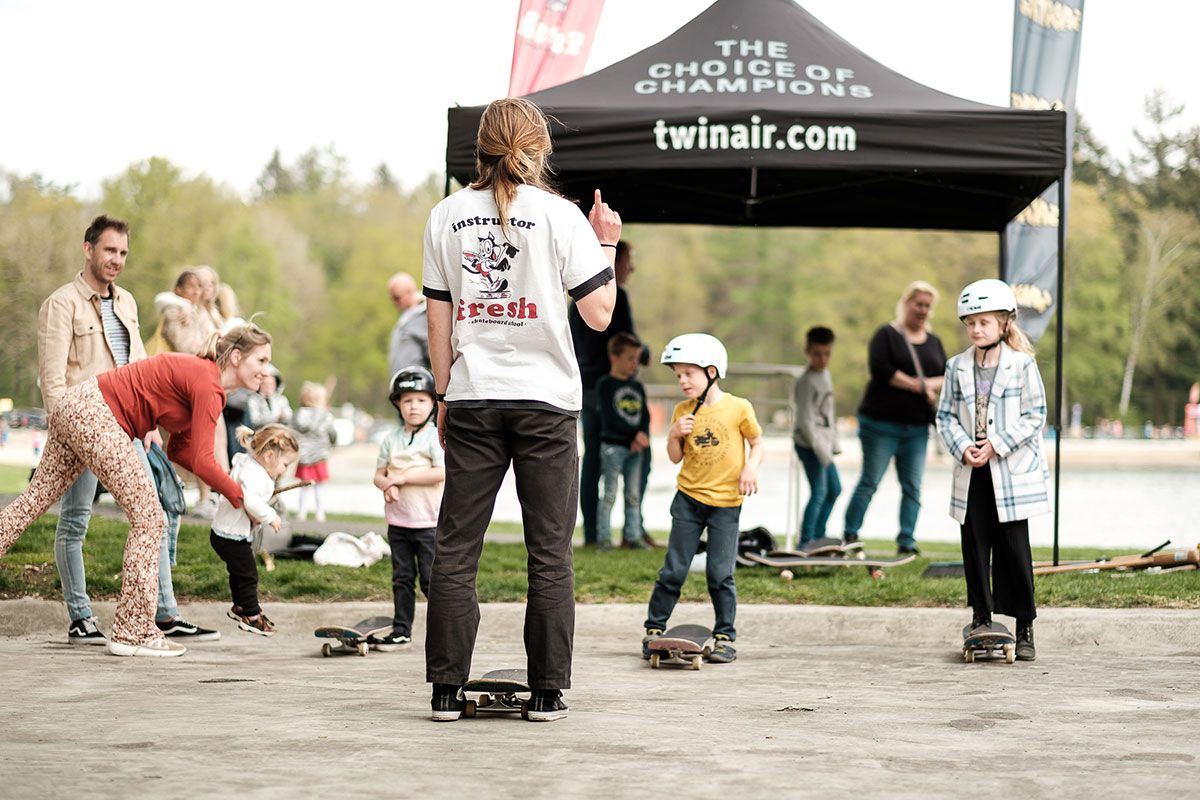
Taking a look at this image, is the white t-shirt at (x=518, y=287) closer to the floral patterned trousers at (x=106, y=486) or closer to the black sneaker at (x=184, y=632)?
the floral patterned trousers at (x=106, y=486)

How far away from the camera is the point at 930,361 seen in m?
11.0

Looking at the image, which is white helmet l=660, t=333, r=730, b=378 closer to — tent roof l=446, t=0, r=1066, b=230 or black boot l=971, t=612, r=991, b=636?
black boot l=971, t=612, r=991, b=636

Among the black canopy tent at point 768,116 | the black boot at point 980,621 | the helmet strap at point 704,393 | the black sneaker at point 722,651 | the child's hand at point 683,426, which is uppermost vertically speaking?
the black canopy tent at point 768,116

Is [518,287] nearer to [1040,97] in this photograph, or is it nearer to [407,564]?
[407,564]

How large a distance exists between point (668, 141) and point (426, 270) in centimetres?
401

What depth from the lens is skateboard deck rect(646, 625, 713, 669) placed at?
6.49 m

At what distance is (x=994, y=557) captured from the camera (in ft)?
23.1

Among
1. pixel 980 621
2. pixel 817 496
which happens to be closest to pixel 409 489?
pixel 980 621

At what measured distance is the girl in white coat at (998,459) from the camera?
22.6 feet

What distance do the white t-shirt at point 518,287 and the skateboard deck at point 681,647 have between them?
1.96 metres

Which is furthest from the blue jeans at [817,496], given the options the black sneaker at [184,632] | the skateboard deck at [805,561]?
the black sneaker at [184,632]

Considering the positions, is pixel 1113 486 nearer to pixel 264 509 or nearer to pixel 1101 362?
pixel 264 509

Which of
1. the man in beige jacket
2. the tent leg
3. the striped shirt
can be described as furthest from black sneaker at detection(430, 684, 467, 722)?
the tent leg

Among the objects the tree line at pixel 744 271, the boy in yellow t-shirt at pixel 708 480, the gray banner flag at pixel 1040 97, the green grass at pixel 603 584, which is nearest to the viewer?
the boy in yellow t-shirt at pixel 708 480
